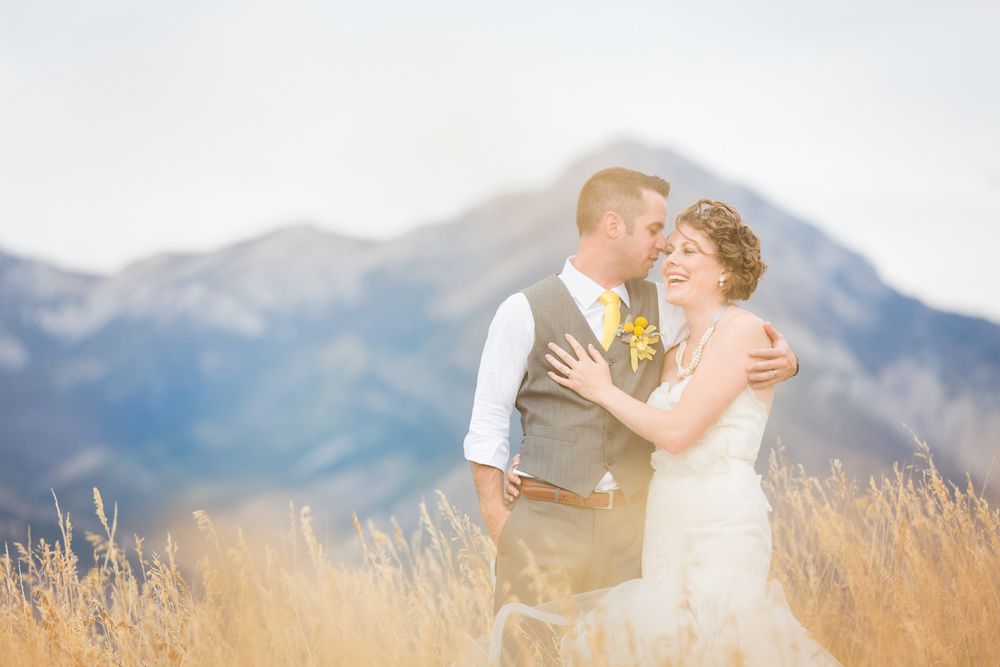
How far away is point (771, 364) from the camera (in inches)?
87.7

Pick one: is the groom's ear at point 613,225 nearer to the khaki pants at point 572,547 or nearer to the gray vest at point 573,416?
the gray vest at point 573,416

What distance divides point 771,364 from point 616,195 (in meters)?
0.78

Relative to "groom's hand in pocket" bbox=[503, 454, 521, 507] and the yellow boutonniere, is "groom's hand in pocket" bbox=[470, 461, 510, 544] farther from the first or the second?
the yellow boutonniere

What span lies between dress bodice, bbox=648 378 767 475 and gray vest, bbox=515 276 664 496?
4.8 inches

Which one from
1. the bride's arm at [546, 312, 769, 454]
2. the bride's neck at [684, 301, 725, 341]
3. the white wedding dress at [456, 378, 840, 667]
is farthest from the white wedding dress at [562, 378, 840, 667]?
the bride's neck at [684, 301, 725, 341]

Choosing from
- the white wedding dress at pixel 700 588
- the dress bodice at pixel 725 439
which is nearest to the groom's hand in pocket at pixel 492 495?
the white wedding dress at pixel 700 588

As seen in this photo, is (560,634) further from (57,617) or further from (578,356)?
A: (57,617)

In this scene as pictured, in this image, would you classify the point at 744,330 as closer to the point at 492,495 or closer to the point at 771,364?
the point at 771,364

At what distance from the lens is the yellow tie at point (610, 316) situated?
2.39 meters

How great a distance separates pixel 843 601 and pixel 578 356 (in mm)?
1819

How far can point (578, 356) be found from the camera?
233 cm

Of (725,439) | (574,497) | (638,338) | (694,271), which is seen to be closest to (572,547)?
(574,497)

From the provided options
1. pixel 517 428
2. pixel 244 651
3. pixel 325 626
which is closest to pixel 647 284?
pixel 325 626

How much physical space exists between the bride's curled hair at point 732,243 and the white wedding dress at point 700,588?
1.20ft
